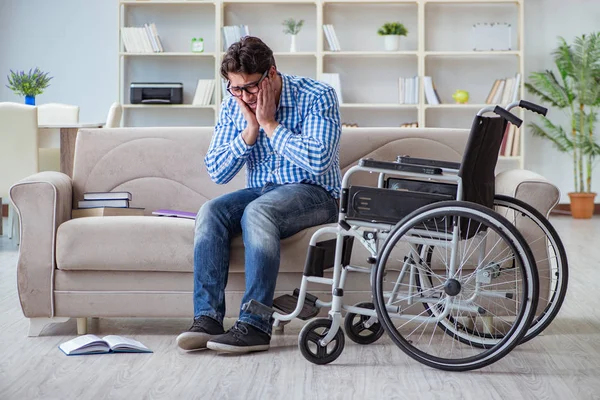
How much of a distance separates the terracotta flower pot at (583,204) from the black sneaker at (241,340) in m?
4.90

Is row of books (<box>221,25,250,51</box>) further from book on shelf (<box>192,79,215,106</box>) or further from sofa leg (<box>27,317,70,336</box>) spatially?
sofa leg (<box>27,317,70,336</box>)

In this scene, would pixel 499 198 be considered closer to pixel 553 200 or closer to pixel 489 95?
pixel 553 200

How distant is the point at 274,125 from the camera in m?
2.64

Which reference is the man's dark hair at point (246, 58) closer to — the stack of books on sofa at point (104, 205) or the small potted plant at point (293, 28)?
the stack of books on sofa at point (104, 205)

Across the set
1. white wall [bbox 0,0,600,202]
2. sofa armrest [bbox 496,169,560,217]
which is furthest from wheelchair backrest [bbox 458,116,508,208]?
white wall [bbox 0,0,600,202]

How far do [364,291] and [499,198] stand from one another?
52 cm

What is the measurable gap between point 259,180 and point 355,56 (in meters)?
4.34

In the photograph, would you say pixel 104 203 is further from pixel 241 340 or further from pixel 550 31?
pixel 550 31

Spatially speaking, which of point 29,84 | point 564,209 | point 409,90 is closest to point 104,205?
point 29,84

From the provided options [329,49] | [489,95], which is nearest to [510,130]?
[489,95]

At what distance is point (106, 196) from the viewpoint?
3.00 meters

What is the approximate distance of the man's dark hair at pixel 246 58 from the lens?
2.60 m

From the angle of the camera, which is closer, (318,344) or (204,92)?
(318,344)

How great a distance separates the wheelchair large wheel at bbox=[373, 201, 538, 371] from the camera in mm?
2215
